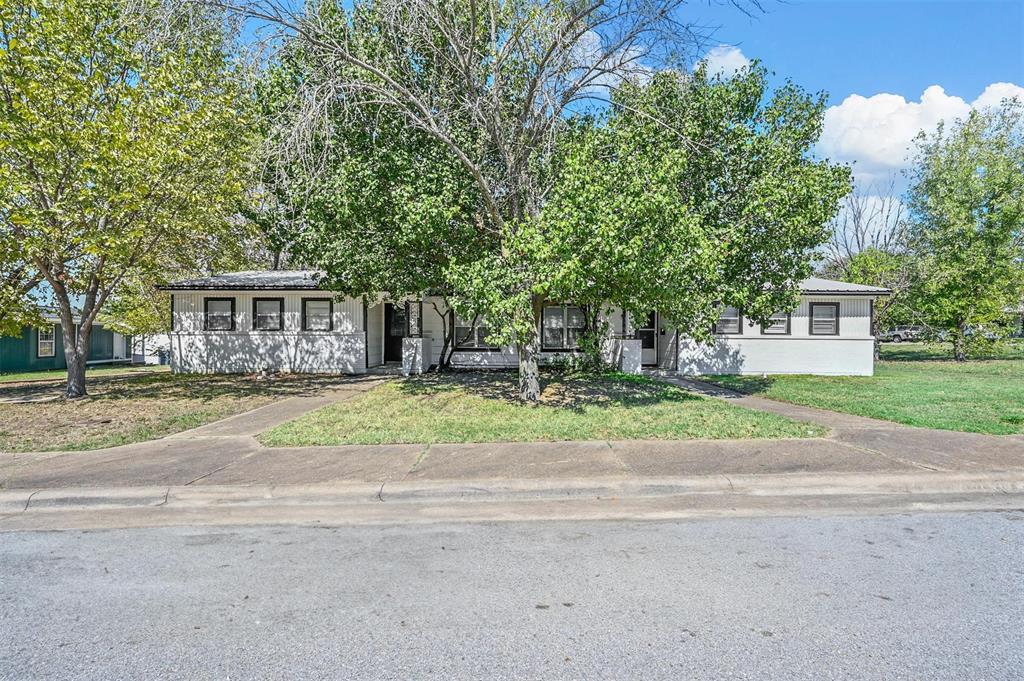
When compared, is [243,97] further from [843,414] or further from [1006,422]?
[1006,422]

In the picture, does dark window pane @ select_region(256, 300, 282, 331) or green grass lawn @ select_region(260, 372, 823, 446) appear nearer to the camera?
green grass lawn @ select_region(260, 372, 823, 446)

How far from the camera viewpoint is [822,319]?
18.7 meters

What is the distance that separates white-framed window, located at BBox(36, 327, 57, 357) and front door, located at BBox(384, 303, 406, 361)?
16.6 m

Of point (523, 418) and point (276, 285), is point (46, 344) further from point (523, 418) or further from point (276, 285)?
point (523, 418)

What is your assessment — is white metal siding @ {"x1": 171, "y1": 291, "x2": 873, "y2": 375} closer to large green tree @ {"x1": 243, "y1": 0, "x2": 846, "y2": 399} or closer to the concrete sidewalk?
large green tree @ {"x1": 243, "y1": 0, "x2": 846, "y2": 399}

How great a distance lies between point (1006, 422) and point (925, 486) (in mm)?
4638

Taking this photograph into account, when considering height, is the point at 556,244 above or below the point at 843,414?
above

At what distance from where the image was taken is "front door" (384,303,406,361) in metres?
21.2

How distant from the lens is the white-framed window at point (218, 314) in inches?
768

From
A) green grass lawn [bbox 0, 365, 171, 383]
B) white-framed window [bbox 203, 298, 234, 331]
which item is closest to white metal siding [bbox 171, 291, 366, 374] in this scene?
white-framed window [bbox 203, 298, 234, 331]

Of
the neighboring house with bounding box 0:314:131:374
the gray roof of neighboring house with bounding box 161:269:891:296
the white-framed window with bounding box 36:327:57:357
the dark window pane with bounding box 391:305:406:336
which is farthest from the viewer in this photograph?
the white-framed window with bounding box 36:327:57:357

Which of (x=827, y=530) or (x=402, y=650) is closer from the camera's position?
(x=402, y=650)

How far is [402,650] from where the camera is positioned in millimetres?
3119

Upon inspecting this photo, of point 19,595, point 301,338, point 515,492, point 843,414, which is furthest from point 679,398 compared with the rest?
point 301,338
